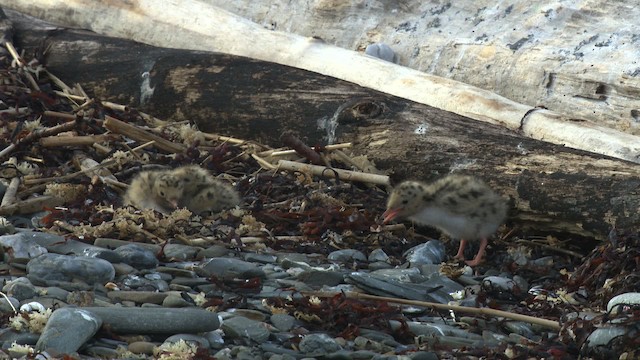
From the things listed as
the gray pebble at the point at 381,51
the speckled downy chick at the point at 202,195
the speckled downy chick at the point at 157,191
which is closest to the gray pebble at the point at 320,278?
the speckled downy chick at the point at 202,195

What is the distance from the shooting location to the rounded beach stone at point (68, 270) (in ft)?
19.2

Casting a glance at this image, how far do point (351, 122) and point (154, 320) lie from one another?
4200 mm

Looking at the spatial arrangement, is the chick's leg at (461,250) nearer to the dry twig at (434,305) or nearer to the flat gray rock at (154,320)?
the dry twig at (434,305)

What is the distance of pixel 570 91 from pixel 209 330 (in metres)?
6.01

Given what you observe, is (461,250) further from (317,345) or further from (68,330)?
(68,330)

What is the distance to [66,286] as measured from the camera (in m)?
5.79

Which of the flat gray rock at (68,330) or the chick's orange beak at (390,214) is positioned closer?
the flat gray rock at (68,330)

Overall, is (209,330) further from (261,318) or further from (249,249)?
(249,249)

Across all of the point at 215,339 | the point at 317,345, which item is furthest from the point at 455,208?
the point at 215,339

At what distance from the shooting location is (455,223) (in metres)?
7.84

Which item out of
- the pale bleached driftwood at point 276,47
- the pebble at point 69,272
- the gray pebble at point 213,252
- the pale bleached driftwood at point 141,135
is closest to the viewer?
the pebble at point 69,272


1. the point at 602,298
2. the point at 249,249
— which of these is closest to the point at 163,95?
the point at 249,249

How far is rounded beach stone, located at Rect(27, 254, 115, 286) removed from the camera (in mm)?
5859

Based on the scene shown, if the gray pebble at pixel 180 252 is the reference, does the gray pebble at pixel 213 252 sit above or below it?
below
